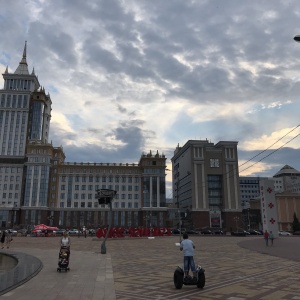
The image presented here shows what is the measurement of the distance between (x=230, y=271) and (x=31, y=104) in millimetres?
120004

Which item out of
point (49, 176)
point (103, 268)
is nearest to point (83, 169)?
point (49, 176)

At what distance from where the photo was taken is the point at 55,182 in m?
113

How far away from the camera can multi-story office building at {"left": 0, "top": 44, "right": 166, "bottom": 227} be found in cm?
10788

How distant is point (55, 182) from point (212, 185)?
5548cm

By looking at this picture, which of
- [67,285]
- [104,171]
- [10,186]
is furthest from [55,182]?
[67,285]

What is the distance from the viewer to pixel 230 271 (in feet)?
51.9

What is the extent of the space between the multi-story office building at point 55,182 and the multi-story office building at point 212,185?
35.9 feet

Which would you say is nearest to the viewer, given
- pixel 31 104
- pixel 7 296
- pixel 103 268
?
pixel 7 296

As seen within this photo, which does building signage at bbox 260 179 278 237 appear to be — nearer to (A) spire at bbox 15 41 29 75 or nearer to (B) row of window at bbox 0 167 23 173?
(B) row of window at bbox 0 167 23 173

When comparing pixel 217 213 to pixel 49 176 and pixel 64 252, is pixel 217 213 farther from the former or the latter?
pixel 64 252

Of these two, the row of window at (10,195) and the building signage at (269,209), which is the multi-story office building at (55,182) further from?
the building signage at (269,209)

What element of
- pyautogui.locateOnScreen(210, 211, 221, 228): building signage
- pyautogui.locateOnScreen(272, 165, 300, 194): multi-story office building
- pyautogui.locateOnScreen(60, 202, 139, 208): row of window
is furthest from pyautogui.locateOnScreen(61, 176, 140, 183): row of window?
pyautogui.locateOnScreen(272, 165, 300, 194): multi-story office building

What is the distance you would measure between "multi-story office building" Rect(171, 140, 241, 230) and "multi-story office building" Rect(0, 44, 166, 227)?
1095 cm

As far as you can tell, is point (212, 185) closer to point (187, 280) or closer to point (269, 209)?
point (269, 209)
